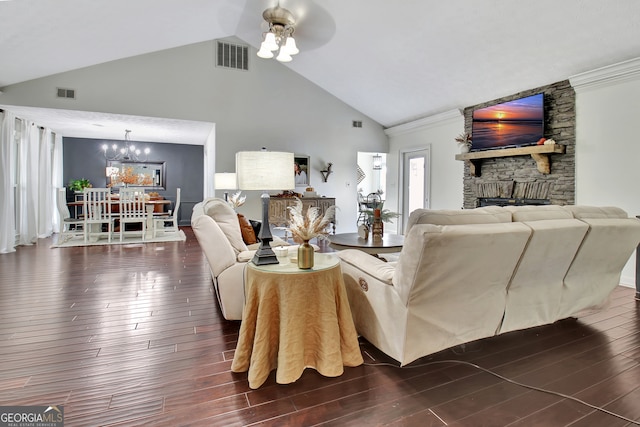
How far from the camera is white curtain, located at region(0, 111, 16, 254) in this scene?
5.41 metres

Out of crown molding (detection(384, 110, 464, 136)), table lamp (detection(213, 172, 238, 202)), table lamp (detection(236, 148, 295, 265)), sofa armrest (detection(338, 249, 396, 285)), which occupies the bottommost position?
sofa armrest (detection(338, 249, 396, 285))

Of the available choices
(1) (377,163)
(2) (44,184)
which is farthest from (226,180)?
(1) (377,163)

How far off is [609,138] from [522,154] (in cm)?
103

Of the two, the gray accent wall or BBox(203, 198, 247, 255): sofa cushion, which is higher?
the gray accent wall

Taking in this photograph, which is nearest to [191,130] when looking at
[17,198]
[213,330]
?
[17,198]

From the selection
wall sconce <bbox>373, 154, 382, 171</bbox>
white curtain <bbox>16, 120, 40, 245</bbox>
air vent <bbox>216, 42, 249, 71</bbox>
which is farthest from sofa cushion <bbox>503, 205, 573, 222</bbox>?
wall sconce <bbox>373, 154, 382, 171</bbox>

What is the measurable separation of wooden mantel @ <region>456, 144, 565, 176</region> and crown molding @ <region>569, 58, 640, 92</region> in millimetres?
808

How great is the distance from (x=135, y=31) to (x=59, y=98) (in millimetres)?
1971

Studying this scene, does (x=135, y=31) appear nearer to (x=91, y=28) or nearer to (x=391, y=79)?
A: (x=91, y=28)

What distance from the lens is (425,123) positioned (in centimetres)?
713

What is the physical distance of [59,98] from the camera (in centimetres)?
582

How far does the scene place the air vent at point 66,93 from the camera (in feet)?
19.1

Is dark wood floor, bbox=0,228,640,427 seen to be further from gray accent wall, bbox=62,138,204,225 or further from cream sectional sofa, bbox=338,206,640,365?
gray accent wall, bbox=62,138,204,225

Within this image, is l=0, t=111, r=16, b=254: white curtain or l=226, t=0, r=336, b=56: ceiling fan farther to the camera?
l=0, t=111, r=16, b=254: white curtain
